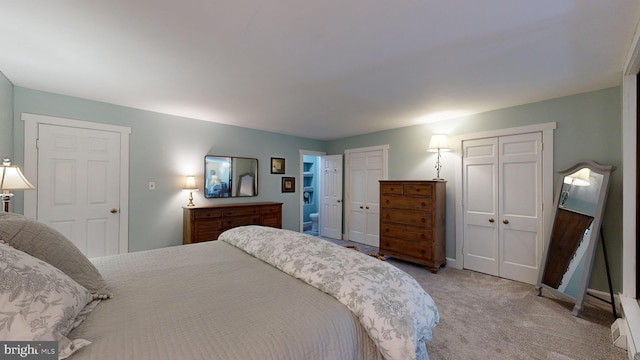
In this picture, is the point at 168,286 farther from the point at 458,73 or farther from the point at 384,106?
the point at 384,106

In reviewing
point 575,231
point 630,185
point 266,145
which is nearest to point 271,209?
point 266,145

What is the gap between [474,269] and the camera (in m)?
3.64

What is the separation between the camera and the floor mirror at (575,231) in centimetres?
247

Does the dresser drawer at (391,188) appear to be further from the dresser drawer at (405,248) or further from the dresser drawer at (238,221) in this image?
the dresser drawer at (238,221)

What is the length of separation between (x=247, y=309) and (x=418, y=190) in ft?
10.6

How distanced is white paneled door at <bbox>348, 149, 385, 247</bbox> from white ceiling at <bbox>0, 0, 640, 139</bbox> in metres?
1.87

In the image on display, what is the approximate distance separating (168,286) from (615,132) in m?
4.30

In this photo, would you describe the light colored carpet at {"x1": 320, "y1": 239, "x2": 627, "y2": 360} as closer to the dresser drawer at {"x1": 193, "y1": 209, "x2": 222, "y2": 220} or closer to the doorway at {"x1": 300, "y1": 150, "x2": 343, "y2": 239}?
the doorway at {"x1": 300, "y1": 150, "x2": 343, "y2": 239}

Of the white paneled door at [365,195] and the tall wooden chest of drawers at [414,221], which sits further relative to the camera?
the white paneled door at [365,195]

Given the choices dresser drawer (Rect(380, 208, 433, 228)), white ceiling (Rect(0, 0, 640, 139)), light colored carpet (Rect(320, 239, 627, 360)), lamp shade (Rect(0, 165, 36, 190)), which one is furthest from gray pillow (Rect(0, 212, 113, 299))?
dresser drawer (Rect(380, 208, 433, 228))

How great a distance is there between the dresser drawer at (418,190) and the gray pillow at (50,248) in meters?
3.56

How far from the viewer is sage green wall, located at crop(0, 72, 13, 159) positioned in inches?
98.3

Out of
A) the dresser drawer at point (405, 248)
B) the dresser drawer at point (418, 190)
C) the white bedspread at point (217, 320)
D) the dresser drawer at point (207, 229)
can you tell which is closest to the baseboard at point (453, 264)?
the dresser drawer at point (405, 248)

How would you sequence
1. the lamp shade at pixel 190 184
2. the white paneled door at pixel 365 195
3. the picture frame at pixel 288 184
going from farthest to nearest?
1. the picture frame at pixel 288 184
2. the white paneled door at pixel 365 195
3. the lamp shade at pixel 190 184
